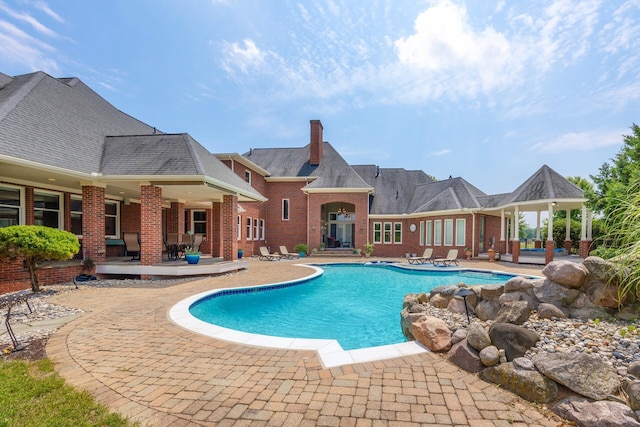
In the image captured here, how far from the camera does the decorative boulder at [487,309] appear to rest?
5180 mm

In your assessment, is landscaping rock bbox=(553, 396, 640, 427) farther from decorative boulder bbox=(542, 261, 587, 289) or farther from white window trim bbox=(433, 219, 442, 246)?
white window trim bbox=(433, 219, 442, 246)

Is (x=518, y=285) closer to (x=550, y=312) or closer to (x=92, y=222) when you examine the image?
(x=550, y=312)

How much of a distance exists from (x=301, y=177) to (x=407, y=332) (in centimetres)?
1911

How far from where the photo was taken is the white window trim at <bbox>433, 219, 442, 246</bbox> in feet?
68.0

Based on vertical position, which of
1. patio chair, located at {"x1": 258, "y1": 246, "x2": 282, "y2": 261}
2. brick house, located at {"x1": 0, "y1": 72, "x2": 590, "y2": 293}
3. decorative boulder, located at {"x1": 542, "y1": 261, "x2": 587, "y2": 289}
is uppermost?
brick house, located at {"x1": 0, "y1": 72, "x2": 590, "y2": 293}

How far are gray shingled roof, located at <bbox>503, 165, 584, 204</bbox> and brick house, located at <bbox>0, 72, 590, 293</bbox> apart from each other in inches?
2.5

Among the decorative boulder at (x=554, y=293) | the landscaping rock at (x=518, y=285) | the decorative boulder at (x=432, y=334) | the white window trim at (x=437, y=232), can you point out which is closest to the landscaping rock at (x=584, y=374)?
the decorative boulder at (x=432, y=334)

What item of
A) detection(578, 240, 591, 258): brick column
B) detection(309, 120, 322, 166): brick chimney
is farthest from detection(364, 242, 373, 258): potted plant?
detection(578, 240, 591, 258): brick column

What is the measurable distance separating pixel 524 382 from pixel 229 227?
476 inches

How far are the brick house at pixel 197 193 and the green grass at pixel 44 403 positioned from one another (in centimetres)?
698

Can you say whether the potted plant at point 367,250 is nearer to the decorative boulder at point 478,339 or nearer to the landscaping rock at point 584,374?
the decorative boulder at point 478,339

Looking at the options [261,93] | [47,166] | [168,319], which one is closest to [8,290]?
[47,166]

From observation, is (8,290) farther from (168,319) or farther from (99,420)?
(99,420)

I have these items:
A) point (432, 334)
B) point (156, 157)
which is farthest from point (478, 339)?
point (156, 157)
